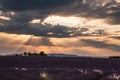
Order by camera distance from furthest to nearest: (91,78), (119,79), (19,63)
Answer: (19,63), (91,78), (119,79)

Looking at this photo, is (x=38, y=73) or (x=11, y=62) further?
(x=11, y=62)

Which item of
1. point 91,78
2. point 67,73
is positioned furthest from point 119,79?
point 67,73

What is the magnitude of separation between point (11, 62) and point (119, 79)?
17318 millimetres

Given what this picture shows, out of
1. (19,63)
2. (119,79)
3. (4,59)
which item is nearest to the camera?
(119,79)

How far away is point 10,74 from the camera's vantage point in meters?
21.7

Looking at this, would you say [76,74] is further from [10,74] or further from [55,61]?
[55,61]

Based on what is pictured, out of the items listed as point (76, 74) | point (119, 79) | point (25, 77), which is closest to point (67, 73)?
point (76, 74)

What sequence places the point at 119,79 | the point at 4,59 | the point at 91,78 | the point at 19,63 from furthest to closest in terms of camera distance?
1. the point at 4,59
2. the point at 19,63
3. the point at 91,78
4. the point at 119,79

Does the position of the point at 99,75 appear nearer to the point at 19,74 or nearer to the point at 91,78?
the point at 91,78

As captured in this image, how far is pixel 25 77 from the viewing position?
21.3 metres

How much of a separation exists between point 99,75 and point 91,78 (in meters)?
0.65

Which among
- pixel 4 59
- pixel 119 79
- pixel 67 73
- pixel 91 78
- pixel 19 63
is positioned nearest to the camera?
pixel 119 79

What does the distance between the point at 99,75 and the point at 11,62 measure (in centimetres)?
1400

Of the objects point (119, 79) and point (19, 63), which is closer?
point (119, 79)
